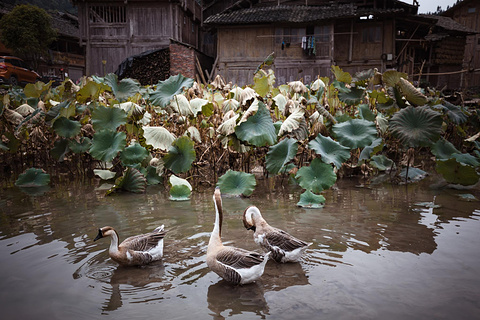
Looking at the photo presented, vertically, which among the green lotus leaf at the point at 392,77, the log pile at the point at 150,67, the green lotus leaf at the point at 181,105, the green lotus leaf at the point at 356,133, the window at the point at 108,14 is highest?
the window at the point at 108,14

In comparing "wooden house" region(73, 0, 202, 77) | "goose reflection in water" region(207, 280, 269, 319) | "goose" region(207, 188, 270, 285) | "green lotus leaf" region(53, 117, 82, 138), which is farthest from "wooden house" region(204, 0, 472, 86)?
"goose reflection in water" region(207, 280, 269, 319)

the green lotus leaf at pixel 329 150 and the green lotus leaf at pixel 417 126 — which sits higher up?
the green lotus leaf at pixel 417 126

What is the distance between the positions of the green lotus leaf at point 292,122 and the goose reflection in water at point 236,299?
112 inches

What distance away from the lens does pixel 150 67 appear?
19.0m

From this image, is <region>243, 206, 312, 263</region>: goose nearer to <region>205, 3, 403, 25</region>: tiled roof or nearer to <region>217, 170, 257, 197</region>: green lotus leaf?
<region>217, 170, 257, 197</region>: green lotus leaf

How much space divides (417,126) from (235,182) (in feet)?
10.1

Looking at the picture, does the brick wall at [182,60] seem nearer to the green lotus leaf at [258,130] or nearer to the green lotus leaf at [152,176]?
the green lotus leaf at [152,176]

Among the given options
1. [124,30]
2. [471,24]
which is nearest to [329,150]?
[124,30]

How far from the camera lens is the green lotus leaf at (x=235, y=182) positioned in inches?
224

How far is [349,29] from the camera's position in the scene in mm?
20484

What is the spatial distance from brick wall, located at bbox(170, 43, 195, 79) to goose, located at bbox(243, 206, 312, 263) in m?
16.8

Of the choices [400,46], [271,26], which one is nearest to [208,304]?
[271,26]

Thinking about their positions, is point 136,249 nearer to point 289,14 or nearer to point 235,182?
point 235,182

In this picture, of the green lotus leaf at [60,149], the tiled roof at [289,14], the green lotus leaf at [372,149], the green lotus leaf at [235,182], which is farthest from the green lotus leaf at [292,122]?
the tiled roof at [289,14]
